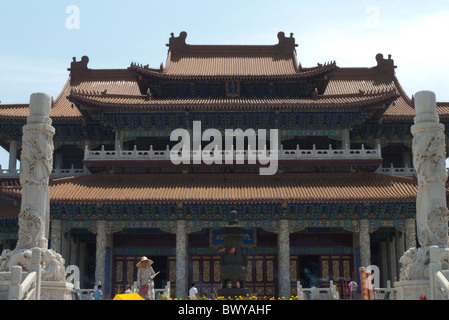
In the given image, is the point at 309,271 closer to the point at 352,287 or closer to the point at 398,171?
the point at 398,171

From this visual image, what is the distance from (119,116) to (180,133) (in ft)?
11.2

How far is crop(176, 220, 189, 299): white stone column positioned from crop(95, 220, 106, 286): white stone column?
3527 mm

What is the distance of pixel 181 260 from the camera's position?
28672mm

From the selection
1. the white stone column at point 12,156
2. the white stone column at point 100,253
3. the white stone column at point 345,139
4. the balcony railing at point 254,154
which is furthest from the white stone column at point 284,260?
the white stone column at point 12,156

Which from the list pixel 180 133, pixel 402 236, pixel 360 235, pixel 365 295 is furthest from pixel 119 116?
pixel 365 295

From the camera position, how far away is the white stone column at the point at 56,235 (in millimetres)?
28734

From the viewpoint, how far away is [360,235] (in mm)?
29031

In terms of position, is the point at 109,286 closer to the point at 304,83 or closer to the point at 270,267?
the point at 270,267

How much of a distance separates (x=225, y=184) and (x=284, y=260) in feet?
15.7

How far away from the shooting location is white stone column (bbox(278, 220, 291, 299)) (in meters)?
28.2

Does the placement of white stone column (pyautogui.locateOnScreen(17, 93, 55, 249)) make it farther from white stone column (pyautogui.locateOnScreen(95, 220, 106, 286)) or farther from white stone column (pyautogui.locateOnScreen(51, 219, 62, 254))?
white stone column (pyautogui.locateOnScreen(51, 219, 62, 254))

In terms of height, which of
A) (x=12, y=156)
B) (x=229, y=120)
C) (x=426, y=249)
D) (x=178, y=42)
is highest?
(x=178, y=42)

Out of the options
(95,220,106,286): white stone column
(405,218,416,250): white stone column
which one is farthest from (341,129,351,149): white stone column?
(95,220,106,286): white stone column

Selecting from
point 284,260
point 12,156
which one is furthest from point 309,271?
point 12,156
